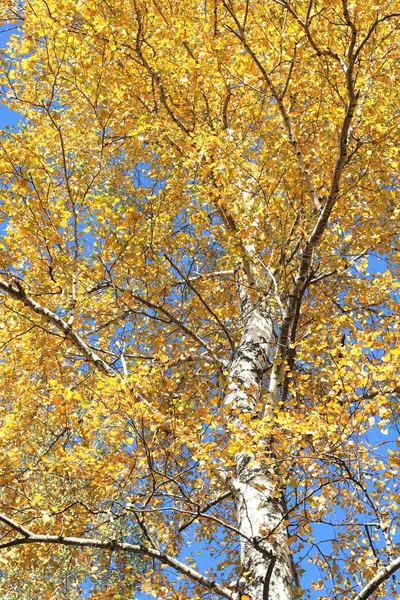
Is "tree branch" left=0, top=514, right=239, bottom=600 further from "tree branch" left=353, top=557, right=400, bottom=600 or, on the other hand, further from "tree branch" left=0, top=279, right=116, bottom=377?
"tree branch" left=0, top=279, right=116, bottom=377

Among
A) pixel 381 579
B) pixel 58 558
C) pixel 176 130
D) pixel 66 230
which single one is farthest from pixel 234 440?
pixel 58 558

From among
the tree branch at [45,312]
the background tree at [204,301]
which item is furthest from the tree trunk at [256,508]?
the tree branch at [45,312]

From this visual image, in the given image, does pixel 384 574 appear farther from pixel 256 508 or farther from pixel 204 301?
pixel 204 301

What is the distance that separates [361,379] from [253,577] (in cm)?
183

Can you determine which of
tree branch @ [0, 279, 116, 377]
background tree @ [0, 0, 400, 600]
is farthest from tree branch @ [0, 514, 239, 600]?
tree branch @ [0, 279, 116, 377]

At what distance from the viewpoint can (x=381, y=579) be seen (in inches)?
146

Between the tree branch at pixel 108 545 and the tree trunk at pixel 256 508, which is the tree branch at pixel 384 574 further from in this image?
the tree branch at pixel 108 545

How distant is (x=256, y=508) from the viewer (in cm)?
485

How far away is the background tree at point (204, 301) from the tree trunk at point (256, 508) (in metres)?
0.02

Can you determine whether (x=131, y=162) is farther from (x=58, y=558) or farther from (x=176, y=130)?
(x=58, y=558)

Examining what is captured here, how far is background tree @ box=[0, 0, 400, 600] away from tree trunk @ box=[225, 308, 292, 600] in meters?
0.02

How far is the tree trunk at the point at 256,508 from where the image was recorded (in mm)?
4348

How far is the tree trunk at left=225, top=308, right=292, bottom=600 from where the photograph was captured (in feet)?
14.3

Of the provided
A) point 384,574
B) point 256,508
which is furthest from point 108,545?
point 384,574
